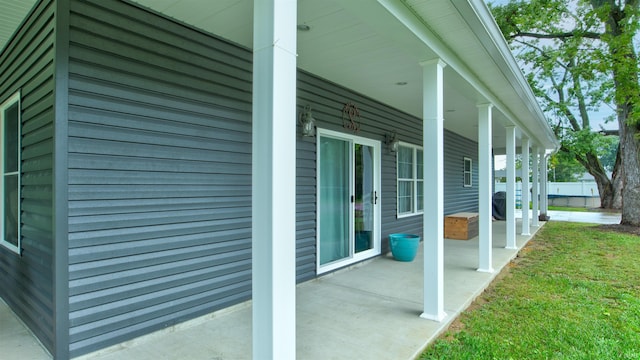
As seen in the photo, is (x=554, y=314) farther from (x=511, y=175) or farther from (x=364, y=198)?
(x=511, y=175)

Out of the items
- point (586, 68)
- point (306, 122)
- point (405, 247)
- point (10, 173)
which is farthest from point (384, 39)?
point (586, 68)

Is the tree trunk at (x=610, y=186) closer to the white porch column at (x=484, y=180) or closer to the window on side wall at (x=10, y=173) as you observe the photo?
the white porch column at (x=484, y=180)

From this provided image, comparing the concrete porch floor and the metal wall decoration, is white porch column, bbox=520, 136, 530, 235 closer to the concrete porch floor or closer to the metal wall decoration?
the concrete porch floor

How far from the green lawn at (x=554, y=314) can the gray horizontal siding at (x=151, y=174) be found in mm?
1986

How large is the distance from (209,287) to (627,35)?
11.1 m

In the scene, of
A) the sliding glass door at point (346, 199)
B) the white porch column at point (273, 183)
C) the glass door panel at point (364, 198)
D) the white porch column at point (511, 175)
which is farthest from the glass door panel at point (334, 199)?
the white porch column at point (511, 175)

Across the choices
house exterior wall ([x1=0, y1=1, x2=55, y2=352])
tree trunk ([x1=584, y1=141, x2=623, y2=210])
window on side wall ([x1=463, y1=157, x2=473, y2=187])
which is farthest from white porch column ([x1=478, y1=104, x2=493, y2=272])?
tree trunk ([x1=584, y1=141, x2=623, y2=210])

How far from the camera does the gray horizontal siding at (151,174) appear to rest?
231 centimetres

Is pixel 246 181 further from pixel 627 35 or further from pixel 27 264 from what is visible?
pixel 627 35

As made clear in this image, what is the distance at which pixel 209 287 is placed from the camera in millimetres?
3055

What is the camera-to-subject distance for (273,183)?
1438 mm

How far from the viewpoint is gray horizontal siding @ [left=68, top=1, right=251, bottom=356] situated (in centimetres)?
231

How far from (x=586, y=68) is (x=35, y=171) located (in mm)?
12380

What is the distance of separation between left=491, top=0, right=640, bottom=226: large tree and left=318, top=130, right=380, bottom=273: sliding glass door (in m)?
7.92
